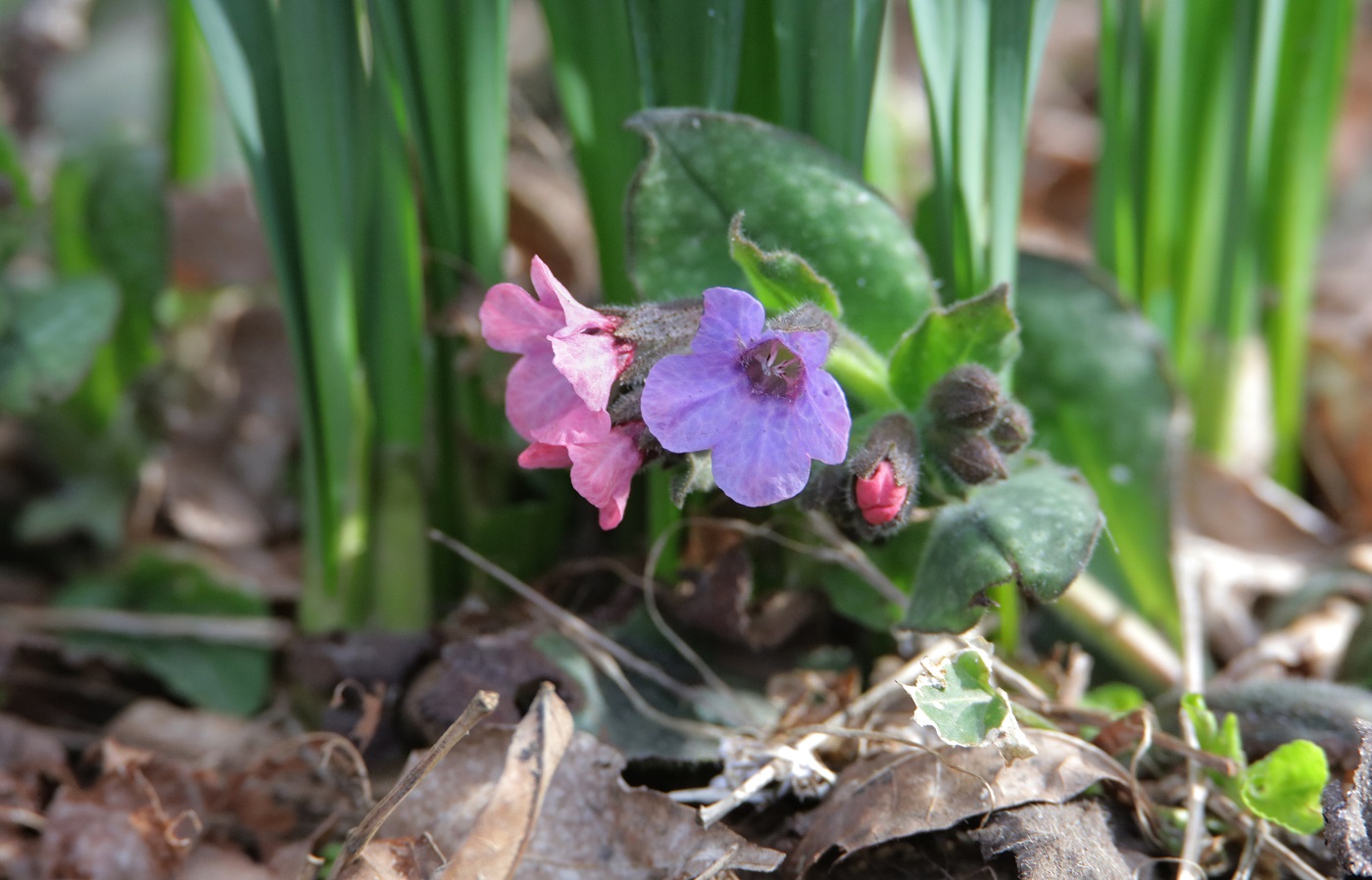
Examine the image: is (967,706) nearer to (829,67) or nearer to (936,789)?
(936,789)

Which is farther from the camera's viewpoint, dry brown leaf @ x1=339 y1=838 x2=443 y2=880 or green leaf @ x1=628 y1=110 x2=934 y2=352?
green leaf @ x1=628 y1=110 x2=934 y2=352

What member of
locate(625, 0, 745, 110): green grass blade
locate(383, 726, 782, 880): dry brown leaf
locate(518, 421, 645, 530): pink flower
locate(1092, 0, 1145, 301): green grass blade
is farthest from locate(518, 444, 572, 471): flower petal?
locate(1092, 0, 1145, 301): green grass blade

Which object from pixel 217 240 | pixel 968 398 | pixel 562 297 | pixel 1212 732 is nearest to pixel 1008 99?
pixel 968 398

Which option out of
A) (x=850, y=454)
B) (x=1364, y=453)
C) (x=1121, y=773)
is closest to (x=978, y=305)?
(x=850, y=454)

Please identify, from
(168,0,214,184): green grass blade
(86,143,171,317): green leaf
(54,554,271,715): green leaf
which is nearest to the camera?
(54,554,271,715): green leaf

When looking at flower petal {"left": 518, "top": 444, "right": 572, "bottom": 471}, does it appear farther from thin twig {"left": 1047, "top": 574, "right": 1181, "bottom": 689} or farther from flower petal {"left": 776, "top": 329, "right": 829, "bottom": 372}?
thin twig {"left": 1047, "top": 574, "right": 1181, "bottom": 689}
